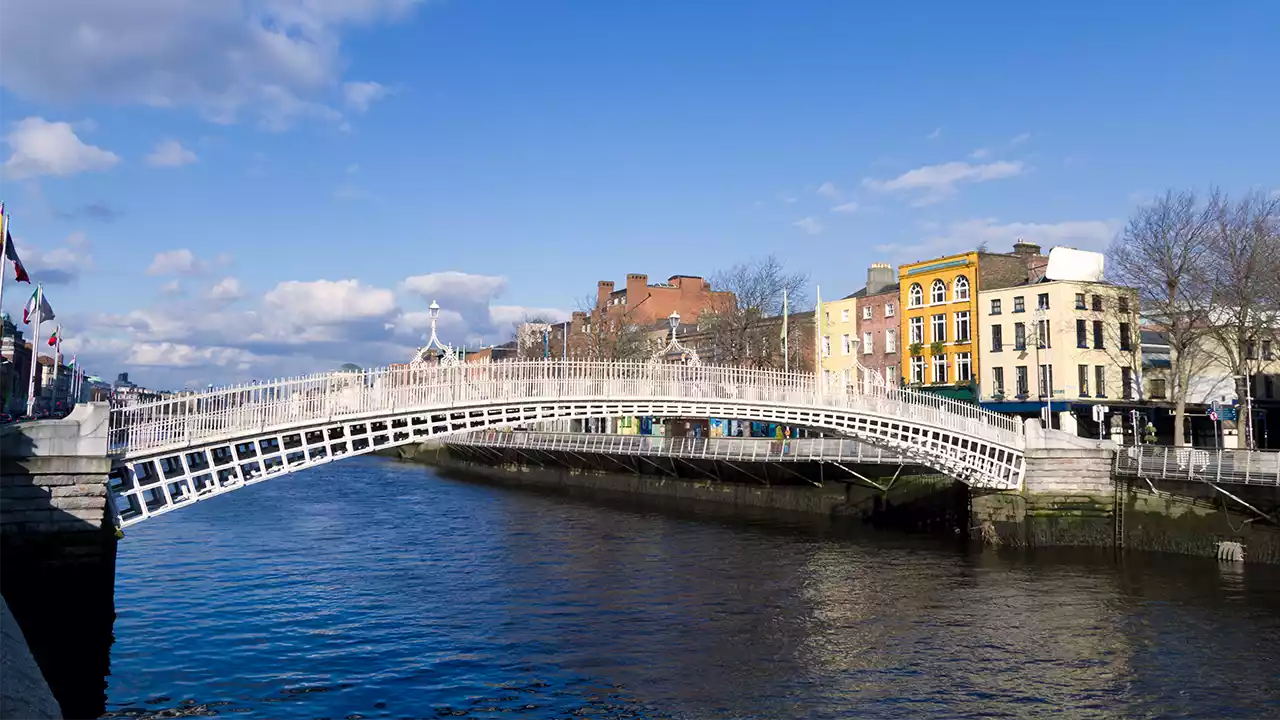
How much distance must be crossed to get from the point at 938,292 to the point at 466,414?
136 feet

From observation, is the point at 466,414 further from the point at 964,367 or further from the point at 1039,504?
the point at 964,367

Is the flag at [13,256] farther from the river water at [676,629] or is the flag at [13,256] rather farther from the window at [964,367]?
the window at [964,367]

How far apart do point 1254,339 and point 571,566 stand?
30335mm

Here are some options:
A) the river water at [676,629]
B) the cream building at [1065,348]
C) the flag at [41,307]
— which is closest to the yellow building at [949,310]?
the cream building at [1065,348]

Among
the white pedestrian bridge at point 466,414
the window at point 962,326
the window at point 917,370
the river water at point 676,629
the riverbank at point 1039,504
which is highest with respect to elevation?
the window at point 962,326

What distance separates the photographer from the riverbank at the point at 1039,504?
106 ft

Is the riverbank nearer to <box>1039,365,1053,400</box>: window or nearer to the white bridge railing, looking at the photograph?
the white bridge railing

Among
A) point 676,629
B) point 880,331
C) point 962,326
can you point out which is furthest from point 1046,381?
point 676,629

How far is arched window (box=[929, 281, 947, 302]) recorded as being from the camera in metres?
61.0

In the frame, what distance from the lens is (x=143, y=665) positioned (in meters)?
20.1

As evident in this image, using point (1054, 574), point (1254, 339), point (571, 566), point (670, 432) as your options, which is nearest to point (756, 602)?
point (571, 566)

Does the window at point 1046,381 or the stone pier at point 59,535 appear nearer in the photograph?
the stone pier at point 59,535

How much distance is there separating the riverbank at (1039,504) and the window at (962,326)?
1684 centimetres

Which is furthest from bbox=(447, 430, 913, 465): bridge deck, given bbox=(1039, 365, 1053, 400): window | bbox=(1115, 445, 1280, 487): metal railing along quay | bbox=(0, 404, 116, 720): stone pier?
bbox=(0, 404, 116, 720): stone pier
